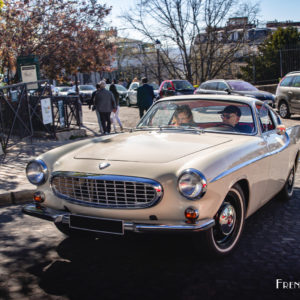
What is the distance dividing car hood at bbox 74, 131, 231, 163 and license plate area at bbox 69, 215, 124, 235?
60 centimetres

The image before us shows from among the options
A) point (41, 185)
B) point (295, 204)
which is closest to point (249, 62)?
point (295, 204)

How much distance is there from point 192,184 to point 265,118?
2.45m

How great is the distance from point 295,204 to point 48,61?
12162mm

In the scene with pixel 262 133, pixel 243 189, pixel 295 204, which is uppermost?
pixel 262 133

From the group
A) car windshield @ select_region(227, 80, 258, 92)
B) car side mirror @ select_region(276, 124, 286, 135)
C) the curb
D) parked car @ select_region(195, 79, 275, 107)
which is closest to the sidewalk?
the curb

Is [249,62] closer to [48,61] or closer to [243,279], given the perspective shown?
[48,61]

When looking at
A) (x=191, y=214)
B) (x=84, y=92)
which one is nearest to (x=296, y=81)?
(x=191, y=214)

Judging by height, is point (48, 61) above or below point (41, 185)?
above

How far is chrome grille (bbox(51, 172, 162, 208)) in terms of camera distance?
12.9 feet

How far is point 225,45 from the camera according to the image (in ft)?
89.5

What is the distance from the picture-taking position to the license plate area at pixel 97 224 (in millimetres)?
3932

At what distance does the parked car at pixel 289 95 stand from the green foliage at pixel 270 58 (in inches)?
370

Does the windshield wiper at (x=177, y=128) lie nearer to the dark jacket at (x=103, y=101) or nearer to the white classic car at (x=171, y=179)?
the white classic car at (x=171, y=179)

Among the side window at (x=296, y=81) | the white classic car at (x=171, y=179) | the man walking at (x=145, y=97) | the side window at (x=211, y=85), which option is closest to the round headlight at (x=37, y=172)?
the white classic car at (x=171, y=179)
